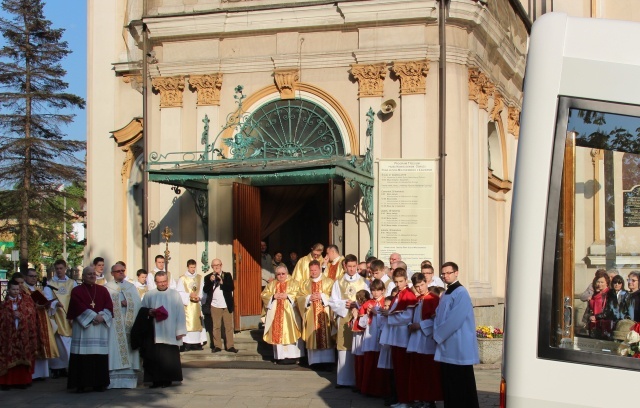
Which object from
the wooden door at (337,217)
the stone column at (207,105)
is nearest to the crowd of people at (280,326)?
the wooden door at (337,217)

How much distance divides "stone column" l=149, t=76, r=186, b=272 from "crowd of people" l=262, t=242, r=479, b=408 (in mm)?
3464

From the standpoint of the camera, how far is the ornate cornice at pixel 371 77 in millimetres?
18453

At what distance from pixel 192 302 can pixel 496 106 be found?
786 centimetres

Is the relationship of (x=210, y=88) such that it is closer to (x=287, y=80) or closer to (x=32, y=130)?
(x=287, y=80)

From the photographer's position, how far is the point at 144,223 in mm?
19766

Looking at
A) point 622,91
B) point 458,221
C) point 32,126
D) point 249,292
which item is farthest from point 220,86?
point 32,126

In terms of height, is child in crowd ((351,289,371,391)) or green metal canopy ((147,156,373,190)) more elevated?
green metal canopy ((147,156,373,190))

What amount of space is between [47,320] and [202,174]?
143 inches

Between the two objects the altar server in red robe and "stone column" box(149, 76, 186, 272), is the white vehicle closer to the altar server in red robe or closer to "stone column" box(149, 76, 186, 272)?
the altar server in red robe

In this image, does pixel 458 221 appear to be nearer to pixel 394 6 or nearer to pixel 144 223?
pixel 394 6

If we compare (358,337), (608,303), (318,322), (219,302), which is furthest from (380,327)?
(608,303)

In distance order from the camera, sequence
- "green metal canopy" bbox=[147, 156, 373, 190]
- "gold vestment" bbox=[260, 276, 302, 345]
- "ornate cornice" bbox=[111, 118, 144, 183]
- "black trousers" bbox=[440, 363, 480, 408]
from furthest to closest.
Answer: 1. "ornate cornice" bbox=[111, 118, 144, 183]
2. "green metal canopy" bbox=[147, 156, 373, 190]
3. "gold vestment" bbox=[260, 276, 302, 345]
4. "black trousers" bbox=[440, 363, 480, 408]

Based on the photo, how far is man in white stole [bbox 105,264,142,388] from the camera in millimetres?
14203

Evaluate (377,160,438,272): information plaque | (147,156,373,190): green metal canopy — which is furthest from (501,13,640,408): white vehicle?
(377,160,438,272): information plaque
